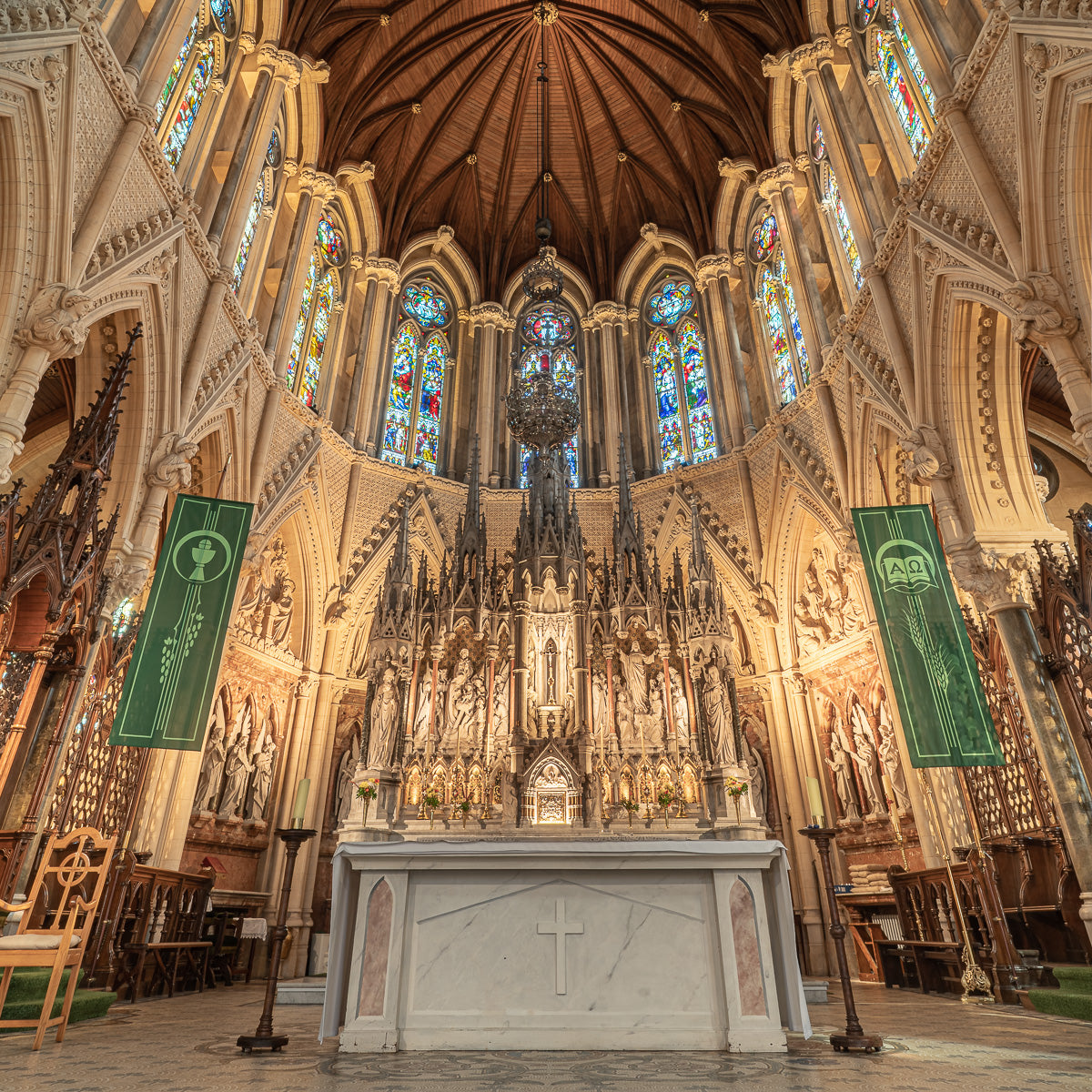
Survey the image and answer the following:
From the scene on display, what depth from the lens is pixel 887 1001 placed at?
891cm

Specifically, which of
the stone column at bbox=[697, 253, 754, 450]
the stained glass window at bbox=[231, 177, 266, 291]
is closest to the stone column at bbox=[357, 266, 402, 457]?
the stained glass window at bbox=[231, 177, 266, 291]

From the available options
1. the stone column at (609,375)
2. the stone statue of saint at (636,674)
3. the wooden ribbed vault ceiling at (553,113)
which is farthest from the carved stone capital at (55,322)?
the stone column at (609,375)

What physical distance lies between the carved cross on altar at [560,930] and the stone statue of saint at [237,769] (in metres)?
10.5

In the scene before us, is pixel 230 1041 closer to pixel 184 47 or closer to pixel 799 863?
pixel 799 863

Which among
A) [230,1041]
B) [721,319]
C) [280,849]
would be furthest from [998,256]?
[280,849]

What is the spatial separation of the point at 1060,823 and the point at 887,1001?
2.88 m

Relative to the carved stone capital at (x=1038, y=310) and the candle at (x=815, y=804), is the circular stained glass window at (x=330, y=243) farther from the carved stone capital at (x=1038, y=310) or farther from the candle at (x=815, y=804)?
the candle at (x=815, y=804)

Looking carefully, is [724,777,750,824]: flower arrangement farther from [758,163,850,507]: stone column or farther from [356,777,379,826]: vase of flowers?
[758,163,850,507]: stone column

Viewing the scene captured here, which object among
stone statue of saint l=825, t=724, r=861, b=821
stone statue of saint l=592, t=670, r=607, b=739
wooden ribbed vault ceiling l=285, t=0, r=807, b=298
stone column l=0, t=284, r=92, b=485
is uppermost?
wooden ribbed vault ceiling l=285, t=0, r=807, b=298

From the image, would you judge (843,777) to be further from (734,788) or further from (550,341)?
(550,341)

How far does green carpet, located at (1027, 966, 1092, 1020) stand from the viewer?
277 inches

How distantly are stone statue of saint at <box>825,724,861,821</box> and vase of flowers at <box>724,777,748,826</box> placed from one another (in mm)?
3745

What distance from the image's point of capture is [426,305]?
868 inches

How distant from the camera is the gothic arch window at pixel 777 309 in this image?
668 inches
